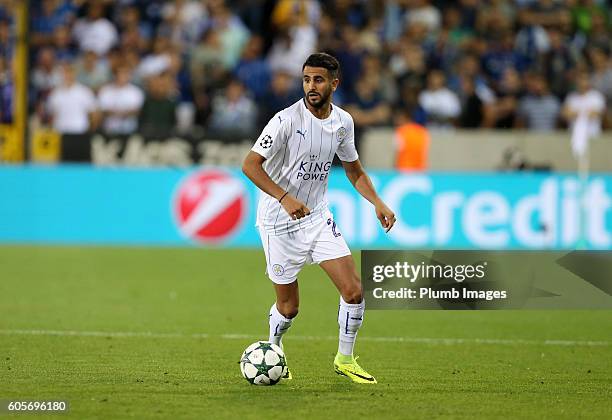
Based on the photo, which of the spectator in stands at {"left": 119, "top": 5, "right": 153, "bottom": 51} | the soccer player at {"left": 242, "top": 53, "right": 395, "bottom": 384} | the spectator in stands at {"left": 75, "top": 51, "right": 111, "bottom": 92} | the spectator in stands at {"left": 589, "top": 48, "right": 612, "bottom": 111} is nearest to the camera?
the soccer player at {"left": 242, "top": 53, "right": 395, "bottom": 384}

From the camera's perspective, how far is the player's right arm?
7863 mm

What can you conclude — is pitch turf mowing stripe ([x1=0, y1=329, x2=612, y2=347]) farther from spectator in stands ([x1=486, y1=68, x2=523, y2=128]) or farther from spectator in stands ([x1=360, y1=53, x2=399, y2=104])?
spectator in stands ([x1=486, y1=68, x2=523, y2=128])

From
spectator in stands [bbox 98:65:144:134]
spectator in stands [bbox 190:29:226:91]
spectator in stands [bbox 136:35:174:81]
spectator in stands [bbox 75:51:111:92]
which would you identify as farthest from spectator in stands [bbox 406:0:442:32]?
spectator in stands [bbox 75:51:111:92]

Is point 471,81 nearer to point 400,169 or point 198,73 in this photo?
point 400,169

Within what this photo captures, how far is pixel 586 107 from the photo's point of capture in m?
20.4

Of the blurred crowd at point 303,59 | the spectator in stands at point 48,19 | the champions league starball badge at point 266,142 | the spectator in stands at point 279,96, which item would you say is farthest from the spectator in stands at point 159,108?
the champions league starball badge at point 266,142

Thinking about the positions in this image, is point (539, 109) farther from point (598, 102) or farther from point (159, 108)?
point (159, 108)

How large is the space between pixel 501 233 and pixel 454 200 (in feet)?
2.74

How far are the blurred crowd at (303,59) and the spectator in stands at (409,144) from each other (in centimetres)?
24

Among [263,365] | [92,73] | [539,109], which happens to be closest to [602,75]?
[539,109]

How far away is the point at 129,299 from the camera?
13.4 m

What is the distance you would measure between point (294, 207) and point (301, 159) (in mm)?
639

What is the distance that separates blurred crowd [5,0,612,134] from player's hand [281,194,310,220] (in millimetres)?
11423

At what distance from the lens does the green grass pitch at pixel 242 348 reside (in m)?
7.64
